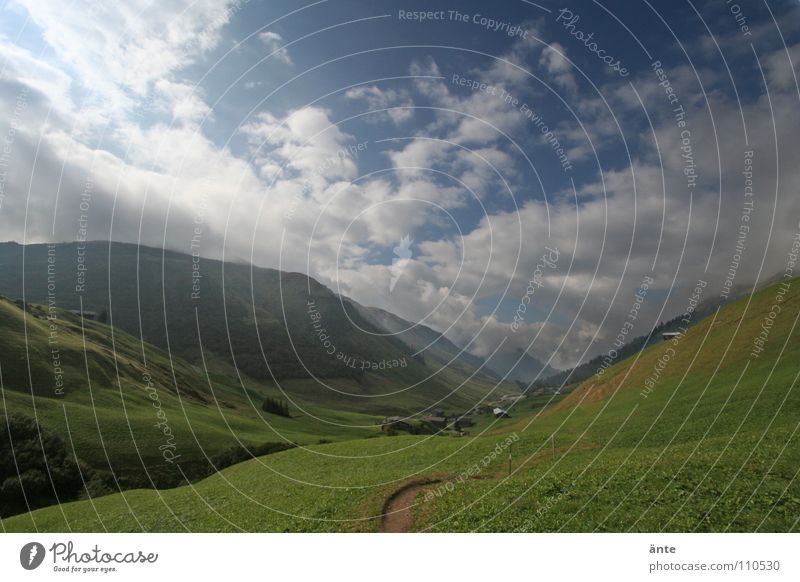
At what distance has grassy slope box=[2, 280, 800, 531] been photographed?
15977mm

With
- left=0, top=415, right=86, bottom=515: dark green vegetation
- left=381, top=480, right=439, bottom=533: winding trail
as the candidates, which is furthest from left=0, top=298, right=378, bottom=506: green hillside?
left=381, top=480, right=439, bottom=533: winding trail

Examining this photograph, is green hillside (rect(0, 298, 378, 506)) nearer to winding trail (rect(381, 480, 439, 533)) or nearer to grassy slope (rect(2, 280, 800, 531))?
grassy slope (rect(2, 280, 800, 531))

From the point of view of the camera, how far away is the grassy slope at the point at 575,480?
629 inches

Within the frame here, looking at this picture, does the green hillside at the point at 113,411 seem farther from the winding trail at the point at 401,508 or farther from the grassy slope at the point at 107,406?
the winding trail at the point at 401,508

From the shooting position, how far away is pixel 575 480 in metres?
19.8

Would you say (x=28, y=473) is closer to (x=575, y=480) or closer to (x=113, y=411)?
(x=113, y=411)

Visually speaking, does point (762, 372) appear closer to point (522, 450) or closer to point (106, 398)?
point (522, 450)

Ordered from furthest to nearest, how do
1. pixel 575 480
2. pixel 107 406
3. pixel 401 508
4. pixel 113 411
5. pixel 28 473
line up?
pixel 107 406 → pixel 113 411 → pixel 28 473 → pixel 575 480 → pixel 401 508

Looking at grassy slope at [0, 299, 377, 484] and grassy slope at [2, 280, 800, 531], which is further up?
grassy slope at [2, 280, 800, 531]

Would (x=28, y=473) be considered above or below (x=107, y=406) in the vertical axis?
above

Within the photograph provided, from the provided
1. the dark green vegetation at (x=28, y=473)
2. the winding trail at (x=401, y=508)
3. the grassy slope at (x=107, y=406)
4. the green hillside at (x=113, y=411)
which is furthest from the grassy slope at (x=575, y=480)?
the grassy slope at (x=107, y=406)

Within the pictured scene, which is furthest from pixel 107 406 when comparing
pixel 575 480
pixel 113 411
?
pixel 575 480
